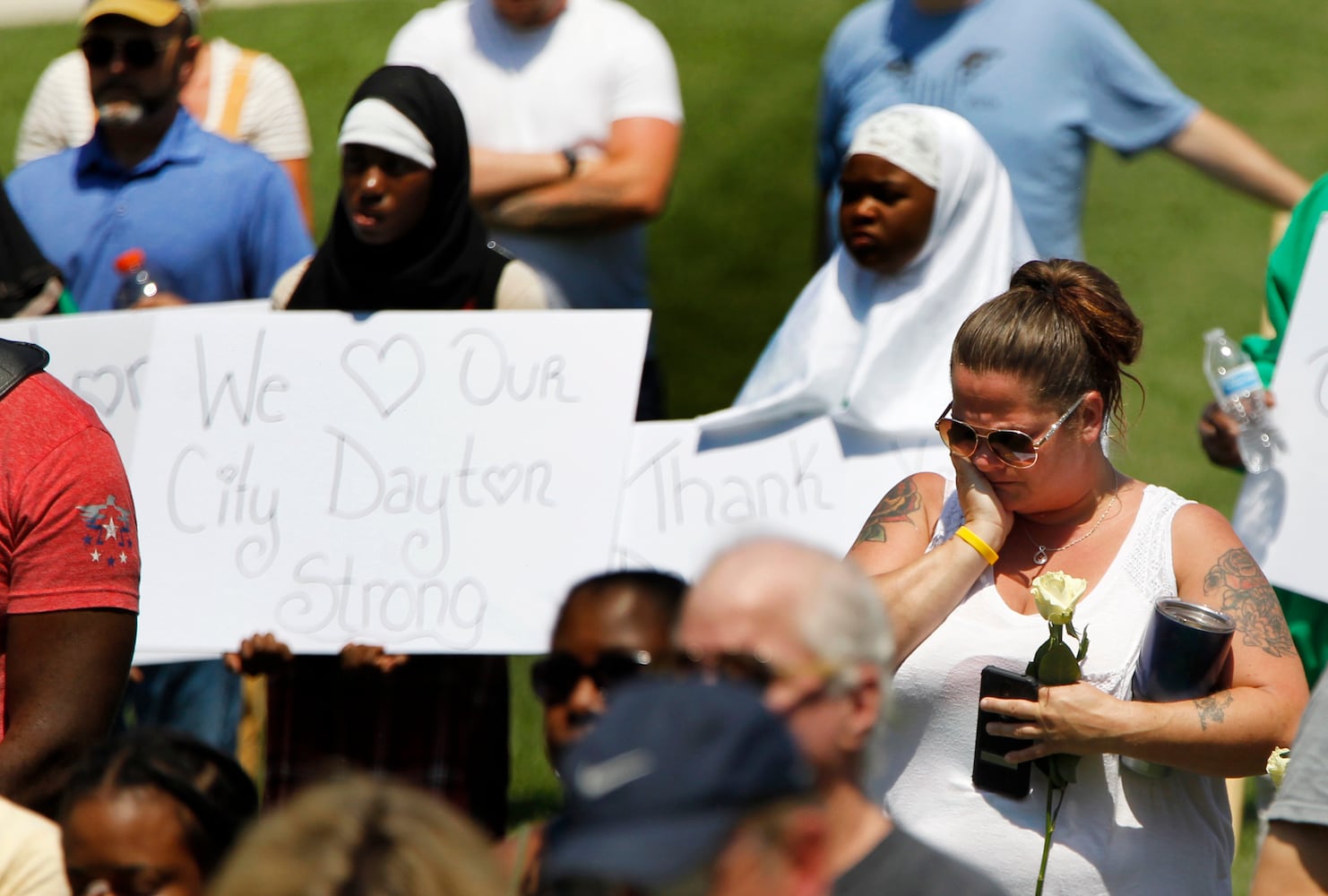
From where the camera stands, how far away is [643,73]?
5.37 meters

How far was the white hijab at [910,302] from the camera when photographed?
162 inches

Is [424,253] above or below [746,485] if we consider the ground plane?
above

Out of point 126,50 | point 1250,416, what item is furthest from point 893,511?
point 126,50

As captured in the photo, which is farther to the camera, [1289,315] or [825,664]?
[1289,315]

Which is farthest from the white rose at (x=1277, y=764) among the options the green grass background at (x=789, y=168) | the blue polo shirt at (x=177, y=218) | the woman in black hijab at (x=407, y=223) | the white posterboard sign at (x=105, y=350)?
the green grass background at (x=789, y=168)

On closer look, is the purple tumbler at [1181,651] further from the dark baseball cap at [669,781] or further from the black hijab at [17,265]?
the black hijab at [17,265]

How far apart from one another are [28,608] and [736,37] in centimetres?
831

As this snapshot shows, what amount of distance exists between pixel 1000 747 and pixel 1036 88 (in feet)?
9.43

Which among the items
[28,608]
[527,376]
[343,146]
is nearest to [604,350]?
[527,376]

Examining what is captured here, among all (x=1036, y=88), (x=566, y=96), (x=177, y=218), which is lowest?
(x=177, y=218)

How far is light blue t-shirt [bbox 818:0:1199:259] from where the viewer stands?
5277 mm

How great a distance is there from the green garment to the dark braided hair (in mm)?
2791

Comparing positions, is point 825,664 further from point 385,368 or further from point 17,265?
point 17,265

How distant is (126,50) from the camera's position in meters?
5.00
